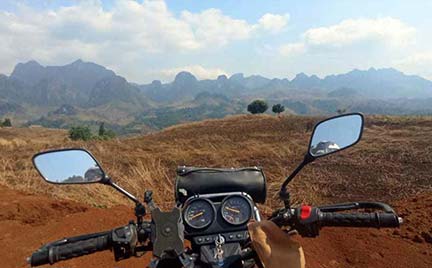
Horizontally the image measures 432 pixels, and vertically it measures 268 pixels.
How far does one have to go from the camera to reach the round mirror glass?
2.01 meters

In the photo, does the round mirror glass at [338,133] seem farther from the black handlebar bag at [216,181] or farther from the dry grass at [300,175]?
the dry grass at [300,175]

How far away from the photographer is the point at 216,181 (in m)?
2.00

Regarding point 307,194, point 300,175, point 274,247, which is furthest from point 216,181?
point 300,175

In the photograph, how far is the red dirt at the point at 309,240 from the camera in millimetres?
4223

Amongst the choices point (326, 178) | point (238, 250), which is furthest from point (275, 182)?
point (238, 250)

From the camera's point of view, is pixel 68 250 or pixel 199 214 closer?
pixel 68 250

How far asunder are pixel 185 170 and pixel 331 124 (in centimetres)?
71

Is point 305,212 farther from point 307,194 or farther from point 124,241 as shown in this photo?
point 307,194

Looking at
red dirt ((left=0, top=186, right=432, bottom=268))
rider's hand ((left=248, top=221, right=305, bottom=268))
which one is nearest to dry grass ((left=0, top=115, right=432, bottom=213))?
red dirt ((left=0, top=186, right=432, bottom=268))

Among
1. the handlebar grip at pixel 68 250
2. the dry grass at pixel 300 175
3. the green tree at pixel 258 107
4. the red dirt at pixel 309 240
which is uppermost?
the handlebar grip at pixel 68 250

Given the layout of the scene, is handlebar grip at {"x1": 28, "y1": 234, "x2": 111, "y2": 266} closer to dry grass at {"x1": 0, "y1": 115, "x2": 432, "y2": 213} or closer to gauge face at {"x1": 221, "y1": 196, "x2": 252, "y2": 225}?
gauge face at {"x1": 221, "y1": 196, "x2": 252, "y2": 225}

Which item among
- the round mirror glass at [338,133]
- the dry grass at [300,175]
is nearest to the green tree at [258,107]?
the dry grass at [300,175]

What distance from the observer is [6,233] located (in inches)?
230

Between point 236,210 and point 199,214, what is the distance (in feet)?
0.48
